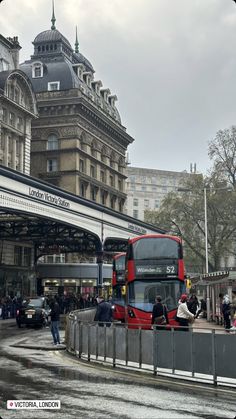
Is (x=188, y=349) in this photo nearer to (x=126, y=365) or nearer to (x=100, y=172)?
(x=126, y=365)

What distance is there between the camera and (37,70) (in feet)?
230

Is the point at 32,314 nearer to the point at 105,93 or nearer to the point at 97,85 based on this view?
the point at 97,85

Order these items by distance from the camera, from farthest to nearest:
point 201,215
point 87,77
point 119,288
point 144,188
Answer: point 144,188 → point 87,77 → point 201,215 → point 119,288

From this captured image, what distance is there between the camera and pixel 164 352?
1356cm

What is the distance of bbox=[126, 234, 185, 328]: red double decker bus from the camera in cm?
2264

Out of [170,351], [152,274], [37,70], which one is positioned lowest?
[170,351]

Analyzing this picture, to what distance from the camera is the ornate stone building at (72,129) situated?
63.2 m

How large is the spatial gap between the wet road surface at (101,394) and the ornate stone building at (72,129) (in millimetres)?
48778

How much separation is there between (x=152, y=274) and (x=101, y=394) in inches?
464

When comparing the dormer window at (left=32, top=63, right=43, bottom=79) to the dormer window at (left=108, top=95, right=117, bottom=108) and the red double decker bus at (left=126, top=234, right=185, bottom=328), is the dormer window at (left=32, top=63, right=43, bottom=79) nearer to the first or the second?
the dormer window at (left=108, top=95, right=117, bottom=108)

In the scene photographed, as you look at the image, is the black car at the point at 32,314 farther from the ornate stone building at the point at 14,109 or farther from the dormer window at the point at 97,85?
the dormer window at the point at 97,85

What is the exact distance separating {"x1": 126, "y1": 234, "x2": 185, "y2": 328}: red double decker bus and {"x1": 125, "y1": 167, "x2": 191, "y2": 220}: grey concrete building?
11520 cm

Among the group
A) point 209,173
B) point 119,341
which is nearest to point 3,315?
point 119,341

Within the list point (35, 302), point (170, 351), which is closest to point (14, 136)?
point (35, 302)
